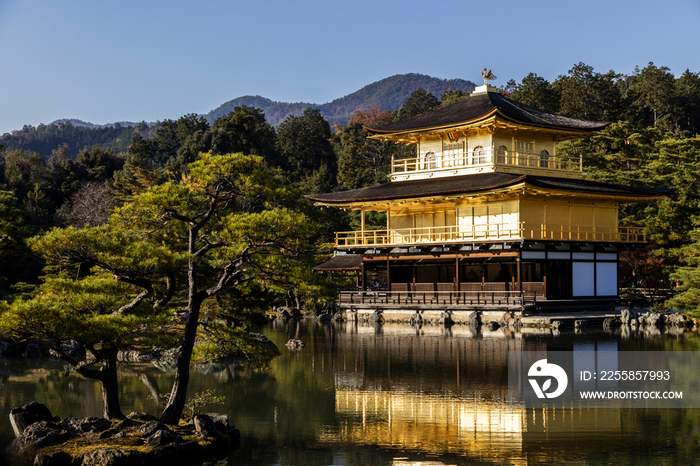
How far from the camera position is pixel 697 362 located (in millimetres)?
21328

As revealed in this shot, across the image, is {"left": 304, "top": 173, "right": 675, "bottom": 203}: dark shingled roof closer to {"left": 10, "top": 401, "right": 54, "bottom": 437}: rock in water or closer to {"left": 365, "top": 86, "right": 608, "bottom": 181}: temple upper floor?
{"left": 365, "top": 86, "right": 608, "bottom": 181}: temple upper floor

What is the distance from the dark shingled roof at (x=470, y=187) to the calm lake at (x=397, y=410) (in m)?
9.70

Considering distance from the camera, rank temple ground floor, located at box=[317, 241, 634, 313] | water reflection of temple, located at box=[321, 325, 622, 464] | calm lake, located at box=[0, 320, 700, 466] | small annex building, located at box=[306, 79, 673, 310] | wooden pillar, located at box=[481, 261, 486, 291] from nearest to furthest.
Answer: calm lake, located at box=[0, 320, 700, 466] → water reflection of temple, located at box=[321, 325, 622, 464] → temple ground floor, located at box=[317, 241, 634, 313] → small annex building, located at box=[306, 79, 673, 310] → wooden pillar, located at box=[481, 261, 486, 291]

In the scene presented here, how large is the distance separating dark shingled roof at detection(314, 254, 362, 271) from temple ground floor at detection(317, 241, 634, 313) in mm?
1609

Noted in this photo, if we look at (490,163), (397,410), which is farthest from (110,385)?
(490,163)

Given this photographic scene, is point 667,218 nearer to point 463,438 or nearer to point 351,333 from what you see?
point 351,333

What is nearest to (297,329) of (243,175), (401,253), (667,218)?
(401,253)

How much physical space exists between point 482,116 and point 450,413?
24643mm

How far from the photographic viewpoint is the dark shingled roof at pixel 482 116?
38.0 m

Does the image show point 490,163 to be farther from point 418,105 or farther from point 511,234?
point 418,105

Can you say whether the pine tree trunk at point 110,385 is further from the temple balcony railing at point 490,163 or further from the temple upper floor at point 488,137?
the temple balcony railing at point 490,163

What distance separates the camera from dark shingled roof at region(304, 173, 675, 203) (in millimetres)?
34344

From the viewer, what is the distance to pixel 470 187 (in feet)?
116

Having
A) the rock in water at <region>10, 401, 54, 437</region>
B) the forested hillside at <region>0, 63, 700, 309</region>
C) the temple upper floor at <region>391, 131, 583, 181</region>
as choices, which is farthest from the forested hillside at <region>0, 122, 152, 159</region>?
the rock in water at <region>10, 401, 54, 437</region>
